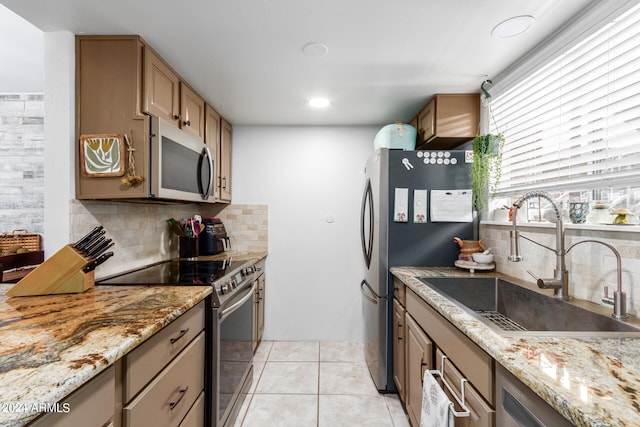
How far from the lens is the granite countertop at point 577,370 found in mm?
567

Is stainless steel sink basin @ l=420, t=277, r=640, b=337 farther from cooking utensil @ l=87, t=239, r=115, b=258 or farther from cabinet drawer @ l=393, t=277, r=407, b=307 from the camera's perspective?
cooking utensil @ l=87, t=239, r=115, b=258

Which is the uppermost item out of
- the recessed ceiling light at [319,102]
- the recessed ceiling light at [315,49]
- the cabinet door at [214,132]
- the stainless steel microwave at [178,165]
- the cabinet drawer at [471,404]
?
the recessed ceiling light at [319,102]

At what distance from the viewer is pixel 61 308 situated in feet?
3.68

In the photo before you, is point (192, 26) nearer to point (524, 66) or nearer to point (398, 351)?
point (524, 66)

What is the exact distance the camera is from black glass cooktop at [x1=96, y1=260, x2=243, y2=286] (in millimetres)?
1560

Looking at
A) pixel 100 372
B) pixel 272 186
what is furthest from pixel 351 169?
pixel 100 372

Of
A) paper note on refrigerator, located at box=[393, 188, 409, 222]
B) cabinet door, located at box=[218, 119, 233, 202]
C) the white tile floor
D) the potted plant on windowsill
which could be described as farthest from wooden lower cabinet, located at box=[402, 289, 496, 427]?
cabinet door, located at box=[218, 119, 233, 202]

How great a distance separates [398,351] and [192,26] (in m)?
2.25

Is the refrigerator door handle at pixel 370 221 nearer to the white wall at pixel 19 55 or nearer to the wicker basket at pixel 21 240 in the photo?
the white wall at pixel 19 55

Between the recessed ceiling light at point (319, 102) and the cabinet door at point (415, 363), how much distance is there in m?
1.72

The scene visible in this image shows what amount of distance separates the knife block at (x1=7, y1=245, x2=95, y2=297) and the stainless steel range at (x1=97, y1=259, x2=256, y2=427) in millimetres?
192

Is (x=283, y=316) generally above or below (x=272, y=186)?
below

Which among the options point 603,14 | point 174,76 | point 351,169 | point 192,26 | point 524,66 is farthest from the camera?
point 351,169

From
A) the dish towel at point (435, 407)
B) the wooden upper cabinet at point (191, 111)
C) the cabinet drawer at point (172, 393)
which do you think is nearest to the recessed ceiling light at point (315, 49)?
the wooden upper cabinet at point (191, 111)
